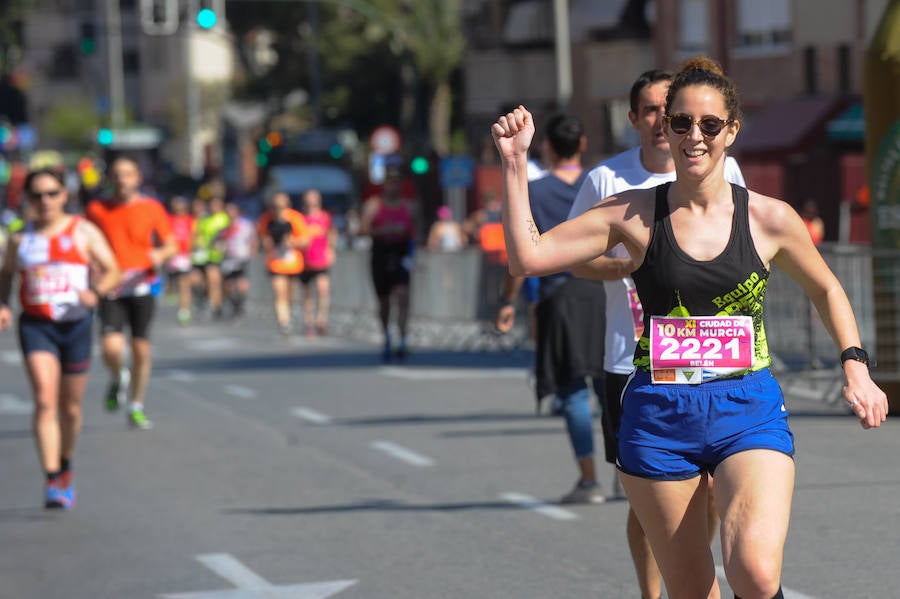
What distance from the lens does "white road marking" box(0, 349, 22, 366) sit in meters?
21.5

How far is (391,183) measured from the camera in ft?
66.3

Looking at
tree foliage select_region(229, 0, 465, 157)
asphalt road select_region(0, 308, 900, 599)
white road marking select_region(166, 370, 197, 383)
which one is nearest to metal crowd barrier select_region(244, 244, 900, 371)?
asphalt road select_region(0, 308, 900, 599)

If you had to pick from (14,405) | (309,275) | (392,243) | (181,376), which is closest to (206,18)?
(309,275)

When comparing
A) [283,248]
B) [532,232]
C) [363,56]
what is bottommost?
[283,248]

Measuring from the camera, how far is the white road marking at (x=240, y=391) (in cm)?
1652

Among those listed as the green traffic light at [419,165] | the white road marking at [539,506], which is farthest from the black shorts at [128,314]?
the green traffic light at [419,165]

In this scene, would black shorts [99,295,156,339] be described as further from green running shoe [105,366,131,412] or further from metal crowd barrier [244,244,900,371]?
metal crowd barrier [244,244,900,371]

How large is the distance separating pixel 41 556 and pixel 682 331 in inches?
175

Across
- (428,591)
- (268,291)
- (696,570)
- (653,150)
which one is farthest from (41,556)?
(268,291)

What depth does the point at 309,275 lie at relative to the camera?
82.1 feet

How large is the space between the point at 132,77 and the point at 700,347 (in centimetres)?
11792

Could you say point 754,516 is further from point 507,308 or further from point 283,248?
point 283,248

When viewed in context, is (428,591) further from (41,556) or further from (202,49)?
(202,49)

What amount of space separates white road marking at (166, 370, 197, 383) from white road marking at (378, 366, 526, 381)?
1815mm
